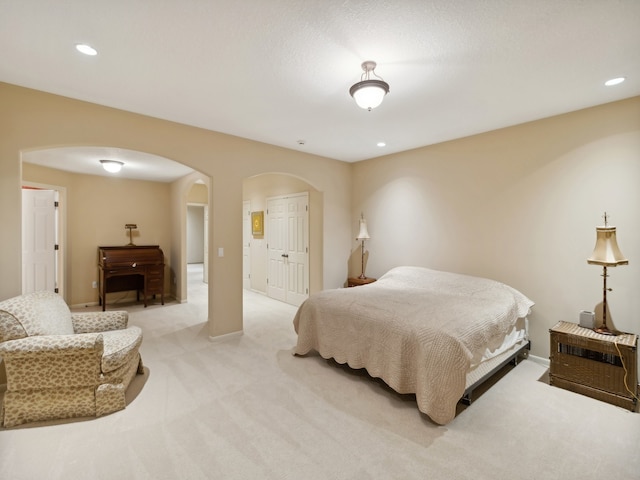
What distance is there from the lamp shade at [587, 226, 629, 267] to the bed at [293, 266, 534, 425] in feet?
2.67

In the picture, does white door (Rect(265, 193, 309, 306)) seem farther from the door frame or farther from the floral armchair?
the door frame

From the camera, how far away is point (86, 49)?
2.11 metres

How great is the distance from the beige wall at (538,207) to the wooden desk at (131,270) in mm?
4469

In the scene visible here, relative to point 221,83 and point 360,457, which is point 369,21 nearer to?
point 221,83

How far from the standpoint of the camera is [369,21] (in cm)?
182

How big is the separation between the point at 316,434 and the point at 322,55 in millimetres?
2690

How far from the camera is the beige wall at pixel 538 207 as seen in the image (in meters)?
2.91

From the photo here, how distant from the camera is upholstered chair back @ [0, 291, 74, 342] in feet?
7.16

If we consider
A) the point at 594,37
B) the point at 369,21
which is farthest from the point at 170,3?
the point at 594,37

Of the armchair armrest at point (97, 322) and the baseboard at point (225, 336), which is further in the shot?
the baseboard at point (225, 336)

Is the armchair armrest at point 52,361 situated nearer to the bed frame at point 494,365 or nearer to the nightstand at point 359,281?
the bed frame at point 494,365

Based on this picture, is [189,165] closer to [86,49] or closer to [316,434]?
[86,49]

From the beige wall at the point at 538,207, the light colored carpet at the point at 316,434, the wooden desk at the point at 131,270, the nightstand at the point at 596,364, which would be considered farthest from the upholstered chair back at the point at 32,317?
the nightstand at the point at 596,364

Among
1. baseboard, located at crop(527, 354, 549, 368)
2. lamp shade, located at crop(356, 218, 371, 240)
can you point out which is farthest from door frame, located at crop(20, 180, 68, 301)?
baseboard, located at crop(527, 354, 549, 368)
